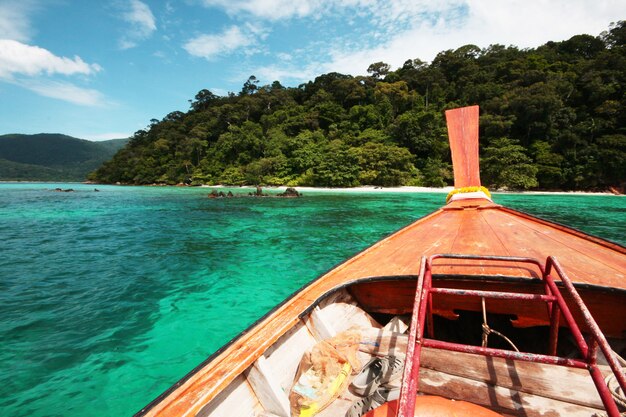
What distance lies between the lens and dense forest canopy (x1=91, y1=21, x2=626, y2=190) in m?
35.0

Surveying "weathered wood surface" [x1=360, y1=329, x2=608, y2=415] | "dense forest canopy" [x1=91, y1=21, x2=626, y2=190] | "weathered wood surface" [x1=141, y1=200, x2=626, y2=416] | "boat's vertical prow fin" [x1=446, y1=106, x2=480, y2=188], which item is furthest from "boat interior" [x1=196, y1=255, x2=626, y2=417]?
"dense forest canopy" [x1=91, y1=21, x2=626, y2=190]

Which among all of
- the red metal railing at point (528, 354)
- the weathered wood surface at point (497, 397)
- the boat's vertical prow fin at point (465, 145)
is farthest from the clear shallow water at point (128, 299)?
the boat's vertical prow fin at point (465, 145)

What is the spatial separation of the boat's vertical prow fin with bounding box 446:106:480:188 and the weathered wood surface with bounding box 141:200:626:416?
7.21 ft

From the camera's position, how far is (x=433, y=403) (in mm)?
1300

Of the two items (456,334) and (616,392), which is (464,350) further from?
(456,334)

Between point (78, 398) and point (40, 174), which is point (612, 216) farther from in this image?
→ point (40, 174)

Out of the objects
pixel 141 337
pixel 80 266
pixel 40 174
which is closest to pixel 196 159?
pixel 80 266

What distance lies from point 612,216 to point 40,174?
195 meters

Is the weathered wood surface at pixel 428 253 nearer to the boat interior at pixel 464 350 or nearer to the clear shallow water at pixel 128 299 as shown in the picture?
the boat interior at pixel 464 350

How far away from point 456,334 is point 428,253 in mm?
861

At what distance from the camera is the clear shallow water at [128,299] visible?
3.39 metres

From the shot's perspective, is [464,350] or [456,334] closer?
[464,350]

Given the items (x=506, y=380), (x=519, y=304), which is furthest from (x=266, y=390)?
(x=519, y=304)

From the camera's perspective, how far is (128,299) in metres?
5.66
